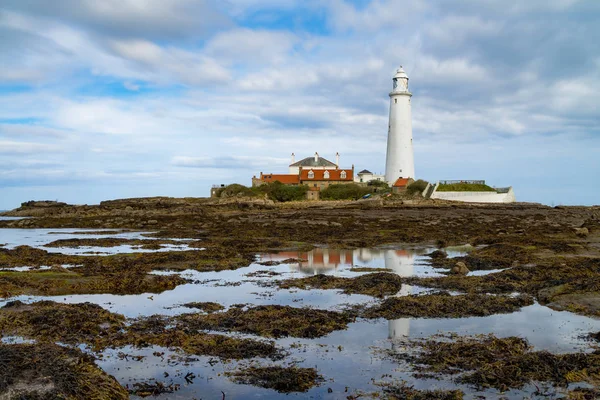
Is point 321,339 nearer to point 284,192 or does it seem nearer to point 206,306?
point 206,306

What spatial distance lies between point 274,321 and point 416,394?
152 inches

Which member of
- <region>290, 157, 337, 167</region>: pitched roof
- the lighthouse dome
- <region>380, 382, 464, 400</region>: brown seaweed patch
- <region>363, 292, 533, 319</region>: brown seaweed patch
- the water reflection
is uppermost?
the lighthouse dome

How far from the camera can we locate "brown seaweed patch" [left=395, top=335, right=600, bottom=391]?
666cm

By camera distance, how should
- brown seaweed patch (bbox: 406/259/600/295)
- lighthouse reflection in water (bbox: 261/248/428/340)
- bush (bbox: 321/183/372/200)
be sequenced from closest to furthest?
brown seaweed patch (bbox: 406/259/600/295) → lighthouse reflection in water (bbox: 261/248/428/340) → bush (bbox: 321/183/372/200)

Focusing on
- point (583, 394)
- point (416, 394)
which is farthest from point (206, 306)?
point (583, 394)

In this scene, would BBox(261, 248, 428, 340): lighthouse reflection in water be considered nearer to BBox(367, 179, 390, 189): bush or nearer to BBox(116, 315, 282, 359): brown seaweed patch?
BBox(116, 315, 282, 359): brown seaweed patch

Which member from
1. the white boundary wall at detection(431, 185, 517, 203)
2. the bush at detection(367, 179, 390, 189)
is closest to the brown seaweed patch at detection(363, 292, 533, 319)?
the white boundary wall at detection(431, 185, 517, 203)

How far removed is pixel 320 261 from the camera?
18312mm

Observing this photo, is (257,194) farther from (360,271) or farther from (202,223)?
(360,271)

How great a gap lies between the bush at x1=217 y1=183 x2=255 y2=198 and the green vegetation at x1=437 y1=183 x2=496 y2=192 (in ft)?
82.4

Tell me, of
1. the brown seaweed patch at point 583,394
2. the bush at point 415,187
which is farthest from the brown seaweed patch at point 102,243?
the bush at point 415,187

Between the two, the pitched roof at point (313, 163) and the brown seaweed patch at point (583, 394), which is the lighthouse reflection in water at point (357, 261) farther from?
the pitched roof at point (313, 163)

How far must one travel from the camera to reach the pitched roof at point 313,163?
82938 millimetres

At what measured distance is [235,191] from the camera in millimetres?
73500
